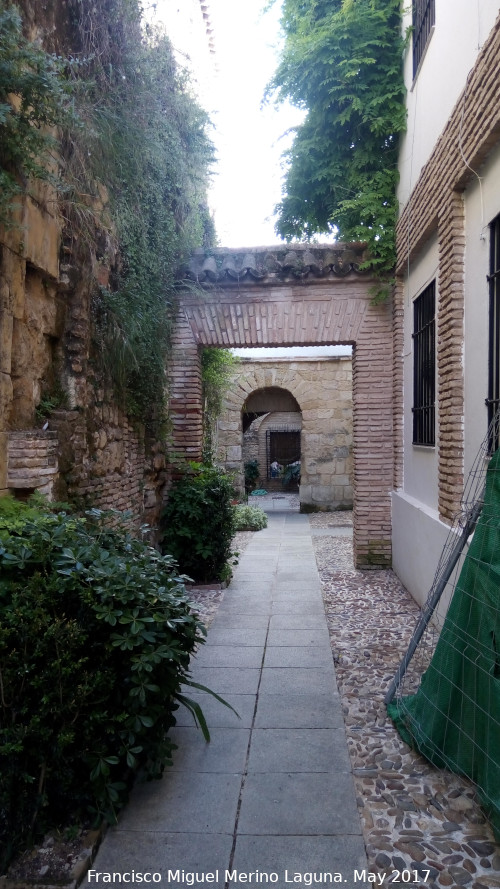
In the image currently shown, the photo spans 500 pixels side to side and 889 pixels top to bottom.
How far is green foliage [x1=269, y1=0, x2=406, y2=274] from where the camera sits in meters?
6.50

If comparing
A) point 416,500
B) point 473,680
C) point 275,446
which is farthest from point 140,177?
point 275,446

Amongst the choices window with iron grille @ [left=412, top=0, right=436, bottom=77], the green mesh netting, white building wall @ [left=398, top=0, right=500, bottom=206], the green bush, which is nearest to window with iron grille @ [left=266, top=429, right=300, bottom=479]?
white building wall @ [left=398, top=0, right=500, bottom=206]

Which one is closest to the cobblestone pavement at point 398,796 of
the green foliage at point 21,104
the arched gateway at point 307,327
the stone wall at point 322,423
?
the arched gateway at point 307,327

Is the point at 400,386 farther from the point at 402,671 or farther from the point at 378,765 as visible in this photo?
the point at 378,765

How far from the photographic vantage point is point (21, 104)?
3.11 m

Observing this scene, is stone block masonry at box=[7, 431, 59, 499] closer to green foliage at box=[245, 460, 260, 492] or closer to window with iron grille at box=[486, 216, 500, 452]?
window with iron grille at box=[486, 216, 500, 452]

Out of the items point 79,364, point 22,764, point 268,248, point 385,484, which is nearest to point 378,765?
point 22,764

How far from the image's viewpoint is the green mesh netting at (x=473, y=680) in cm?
231

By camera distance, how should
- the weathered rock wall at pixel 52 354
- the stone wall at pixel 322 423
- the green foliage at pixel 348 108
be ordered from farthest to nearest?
the stone wall at pixel 322 423 < the green foliage at pixel 348 108 < the weathered rock wall at pixel 52 354

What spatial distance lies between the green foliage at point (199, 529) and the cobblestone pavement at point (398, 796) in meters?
1.90

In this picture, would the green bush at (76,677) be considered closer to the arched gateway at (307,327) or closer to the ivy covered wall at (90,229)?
the ivy covered wall at (90,229)

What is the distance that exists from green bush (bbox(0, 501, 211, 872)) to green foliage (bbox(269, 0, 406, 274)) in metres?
5.23

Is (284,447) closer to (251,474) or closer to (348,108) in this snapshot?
(251,474)

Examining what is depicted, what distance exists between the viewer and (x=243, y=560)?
318 inches
